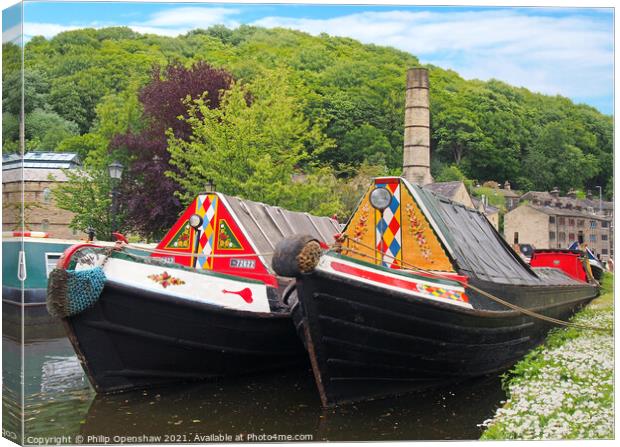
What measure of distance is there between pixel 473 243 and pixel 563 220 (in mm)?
1393

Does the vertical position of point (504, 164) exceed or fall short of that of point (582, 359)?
it exceeds it

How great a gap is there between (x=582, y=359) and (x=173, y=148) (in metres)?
11.4

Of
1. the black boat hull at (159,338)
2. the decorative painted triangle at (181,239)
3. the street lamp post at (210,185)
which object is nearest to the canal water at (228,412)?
the black boat hull at (159,338)

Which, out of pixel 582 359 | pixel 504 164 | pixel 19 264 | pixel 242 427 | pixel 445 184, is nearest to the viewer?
pixel 19 264

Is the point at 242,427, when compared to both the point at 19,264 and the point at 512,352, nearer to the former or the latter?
the point at 19,264

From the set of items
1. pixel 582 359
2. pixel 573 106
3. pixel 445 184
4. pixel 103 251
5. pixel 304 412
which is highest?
pixel 573 106

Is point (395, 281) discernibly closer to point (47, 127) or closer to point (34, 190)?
point (34, 190)

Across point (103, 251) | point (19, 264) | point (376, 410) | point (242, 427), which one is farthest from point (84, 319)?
point (376, 410)

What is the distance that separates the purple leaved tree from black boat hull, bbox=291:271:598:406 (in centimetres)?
552

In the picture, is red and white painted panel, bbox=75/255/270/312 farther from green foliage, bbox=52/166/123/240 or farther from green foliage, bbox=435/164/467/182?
green foliage, bbox=435/164/467/182

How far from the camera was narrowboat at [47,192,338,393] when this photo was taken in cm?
900

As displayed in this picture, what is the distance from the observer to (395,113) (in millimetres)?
12633

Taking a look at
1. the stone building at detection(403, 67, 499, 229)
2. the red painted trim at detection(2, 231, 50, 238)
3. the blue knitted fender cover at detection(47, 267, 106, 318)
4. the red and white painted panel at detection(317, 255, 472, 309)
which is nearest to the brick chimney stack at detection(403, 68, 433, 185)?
the stone building at detection(403, 67, 499, 229)

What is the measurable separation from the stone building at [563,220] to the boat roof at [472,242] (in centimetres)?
50
